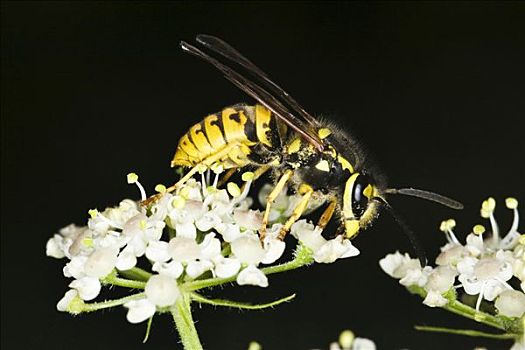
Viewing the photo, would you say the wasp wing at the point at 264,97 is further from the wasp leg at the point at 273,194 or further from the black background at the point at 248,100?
the black background at the point at 248,100

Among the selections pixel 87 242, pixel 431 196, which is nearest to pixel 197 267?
pixel 87 242

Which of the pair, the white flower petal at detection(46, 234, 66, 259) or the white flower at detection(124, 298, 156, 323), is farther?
the white flower petal at detection(46, 234, 66, 259)

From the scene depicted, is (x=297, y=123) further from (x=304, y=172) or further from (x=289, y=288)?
(x=289, y=288)

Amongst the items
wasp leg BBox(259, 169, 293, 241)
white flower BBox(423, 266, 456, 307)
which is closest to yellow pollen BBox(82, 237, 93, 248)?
wasp leg BBox(259, 169, 293, 241)

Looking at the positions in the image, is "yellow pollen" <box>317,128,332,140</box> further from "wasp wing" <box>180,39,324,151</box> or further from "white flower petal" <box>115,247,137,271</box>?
"white flower petal" <box>115,247,137,271</box>

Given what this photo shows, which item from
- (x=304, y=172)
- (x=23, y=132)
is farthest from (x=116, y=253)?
(x=23, y=132)

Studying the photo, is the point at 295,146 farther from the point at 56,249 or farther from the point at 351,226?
the point at 56,249

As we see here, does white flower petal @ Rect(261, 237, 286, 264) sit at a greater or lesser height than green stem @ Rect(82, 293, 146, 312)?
greater
